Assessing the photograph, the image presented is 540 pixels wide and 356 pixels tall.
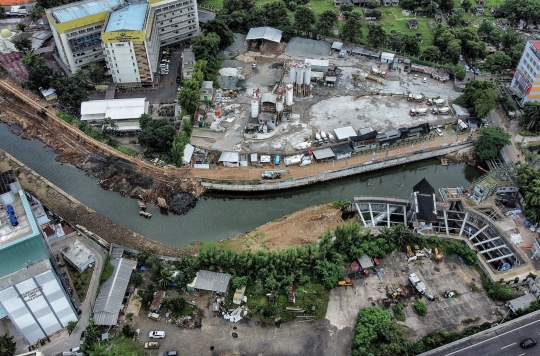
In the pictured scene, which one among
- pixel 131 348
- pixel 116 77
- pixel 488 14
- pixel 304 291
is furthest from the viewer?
pixel 488 14

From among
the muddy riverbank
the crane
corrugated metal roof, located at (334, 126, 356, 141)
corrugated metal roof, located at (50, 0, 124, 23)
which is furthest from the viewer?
corrugated metal roof, located at (50, 0, 124, 23)

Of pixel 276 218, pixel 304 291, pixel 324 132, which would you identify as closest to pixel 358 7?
pixel 324 132

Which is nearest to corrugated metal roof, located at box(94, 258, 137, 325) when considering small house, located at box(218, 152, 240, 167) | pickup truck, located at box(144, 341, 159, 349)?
pickup truck, located at box(144, 341, 159, 349)

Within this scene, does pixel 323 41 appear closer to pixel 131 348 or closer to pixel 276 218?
pixel 276 218

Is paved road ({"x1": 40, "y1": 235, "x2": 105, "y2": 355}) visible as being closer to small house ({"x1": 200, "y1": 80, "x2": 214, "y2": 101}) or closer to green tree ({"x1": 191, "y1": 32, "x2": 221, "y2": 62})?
small house ({"x1": 200, "y1": 80, "x2": 214, "y2": 101})

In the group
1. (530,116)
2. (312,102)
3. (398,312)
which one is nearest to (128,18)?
(312,102)

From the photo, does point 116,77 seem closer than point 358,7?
Yes
